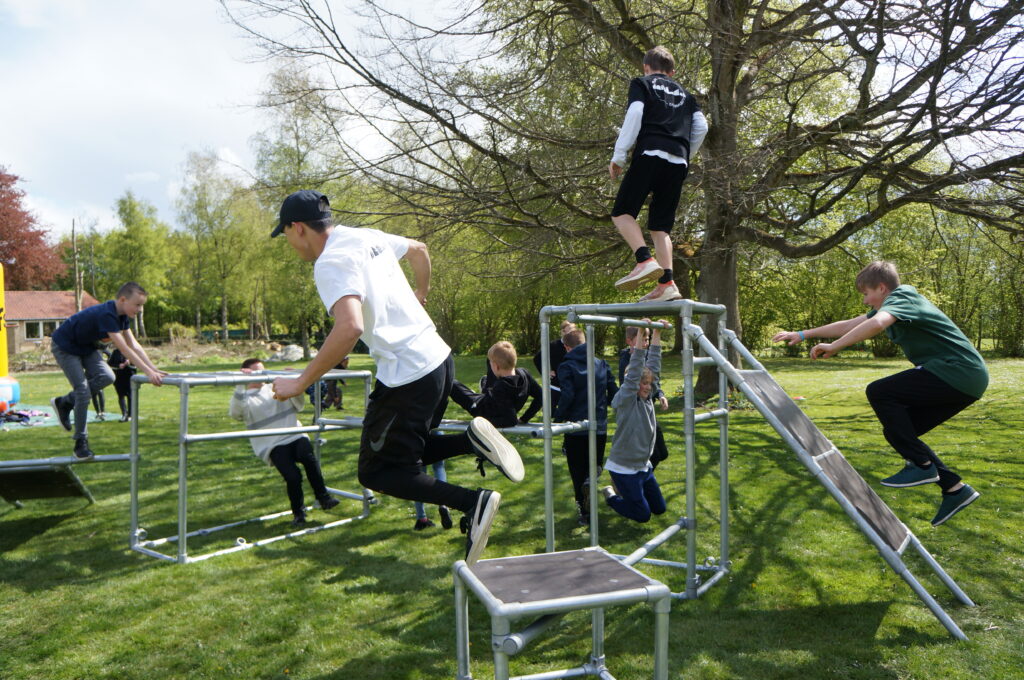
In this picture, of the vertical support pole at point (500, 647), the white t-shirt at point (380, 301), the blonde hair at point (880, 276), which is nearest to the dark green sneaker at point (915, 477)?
the blonde hair at point (880, 276)

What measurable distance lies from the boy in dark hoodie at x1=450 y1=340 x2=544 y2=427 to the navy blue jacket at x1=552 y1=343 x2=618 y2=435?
207 millimetres

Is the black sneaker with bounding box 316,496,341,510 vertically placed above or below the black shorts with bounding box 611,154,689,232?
below

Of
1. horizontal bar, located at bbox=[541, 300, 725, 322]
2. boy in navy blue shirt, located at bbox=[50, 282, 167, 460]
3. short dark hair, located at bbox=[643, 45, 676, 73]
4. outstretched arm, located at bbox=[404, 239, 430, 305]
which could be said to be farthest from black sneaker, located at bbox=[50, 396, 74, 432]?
short dark hair, located at bbox=[643, 45, 676, 73]

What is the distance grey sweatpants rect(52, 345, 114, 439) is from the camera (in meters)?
6.99

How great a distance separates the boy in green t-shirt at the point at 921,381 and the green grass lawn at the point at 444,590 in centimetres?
70

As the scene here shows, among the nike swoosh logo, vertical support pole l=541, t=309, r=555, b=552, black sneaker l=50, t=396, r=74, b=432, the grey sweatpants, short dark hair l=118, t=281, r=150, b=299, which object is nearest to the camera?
the nike swoosh logo

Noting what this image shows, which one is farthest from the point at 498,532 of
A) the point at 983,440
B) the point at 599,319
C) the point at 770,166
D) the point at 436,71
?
the point at 983,440

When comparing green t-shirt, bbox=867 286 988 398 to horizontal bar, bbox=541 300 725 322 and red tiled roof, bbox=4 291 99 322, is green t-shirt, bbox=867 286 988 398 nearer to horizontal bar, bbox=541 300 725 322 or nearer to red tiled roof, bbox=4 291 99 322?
horizontal bar, bbox=541 300 725 322

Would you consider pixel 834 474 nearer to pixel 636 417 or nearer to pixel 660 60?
pixel 636 417

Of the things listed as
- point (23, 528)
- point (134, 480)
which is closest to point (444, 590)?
point (134, 480)

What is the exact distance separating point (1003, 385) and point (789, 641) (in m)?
16.2

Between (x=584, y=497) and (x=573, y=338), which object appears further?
(x=573, y=338)

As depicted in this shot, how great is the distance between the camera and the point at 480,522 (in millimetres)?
3131

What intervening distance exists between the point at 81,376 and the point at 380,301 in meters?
5.26
